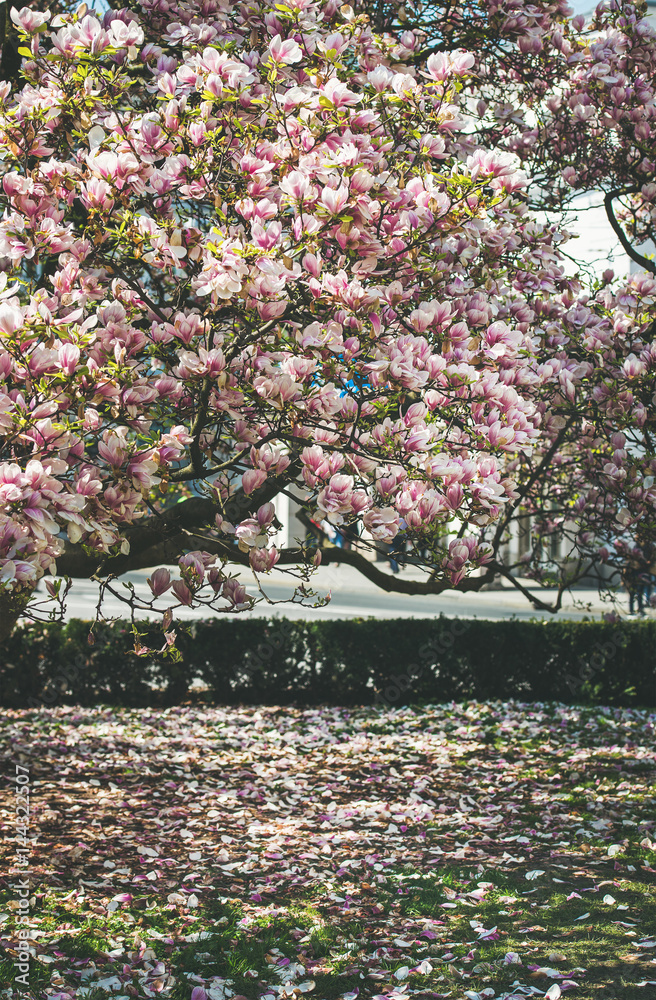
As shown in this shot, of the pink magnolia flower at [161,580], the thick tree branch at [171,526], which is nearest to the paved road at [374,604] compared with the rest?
the thick tree branch at [171,526]

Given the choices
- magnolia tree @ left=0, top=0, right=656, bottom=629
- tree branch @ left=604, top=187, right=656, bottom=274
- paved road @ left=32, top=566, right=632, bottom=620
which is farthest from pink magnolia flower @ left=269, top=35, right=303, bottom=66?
paved road @ left=32, top=566, right=632, bottom=620

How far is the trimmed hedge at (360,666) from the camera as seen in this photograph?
9.94 m

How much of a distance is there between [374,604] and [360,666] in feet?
40.4

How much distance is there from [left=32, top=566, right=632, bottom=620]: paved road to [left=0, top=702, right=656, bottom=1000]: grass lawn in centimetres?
915

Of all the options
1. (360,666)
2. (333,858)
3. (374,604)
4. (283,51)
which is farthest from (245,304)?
(374,604)

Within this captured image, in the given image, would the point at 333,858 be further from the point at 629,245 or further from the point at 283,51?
the point at 629,245

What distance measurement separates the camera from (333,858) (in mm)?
5527

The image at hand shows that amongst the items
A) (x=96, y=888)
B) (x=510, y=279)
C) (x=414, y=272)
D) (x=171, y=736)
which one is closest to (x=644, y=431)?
(x=510, y=279)

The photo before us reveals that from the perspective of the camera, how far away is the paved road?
63.0ft

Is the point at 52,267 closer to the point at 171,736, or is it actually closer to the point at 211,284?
the point at 211,284

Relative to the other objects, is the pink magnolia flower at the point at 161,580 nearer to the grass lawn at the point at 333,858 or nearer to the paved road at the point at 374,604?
the grass lawn at the point at 333,858

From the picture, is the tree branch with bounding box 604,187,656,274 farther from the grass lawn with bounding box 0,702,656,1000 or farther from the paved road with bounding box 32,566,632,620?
the paved road with bounding box 32,566,632,620

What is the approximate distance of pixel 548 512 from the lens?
812cm

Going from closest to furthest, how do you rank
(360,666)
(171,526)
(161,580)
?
(161,580)
(171,526)
(360,666)
